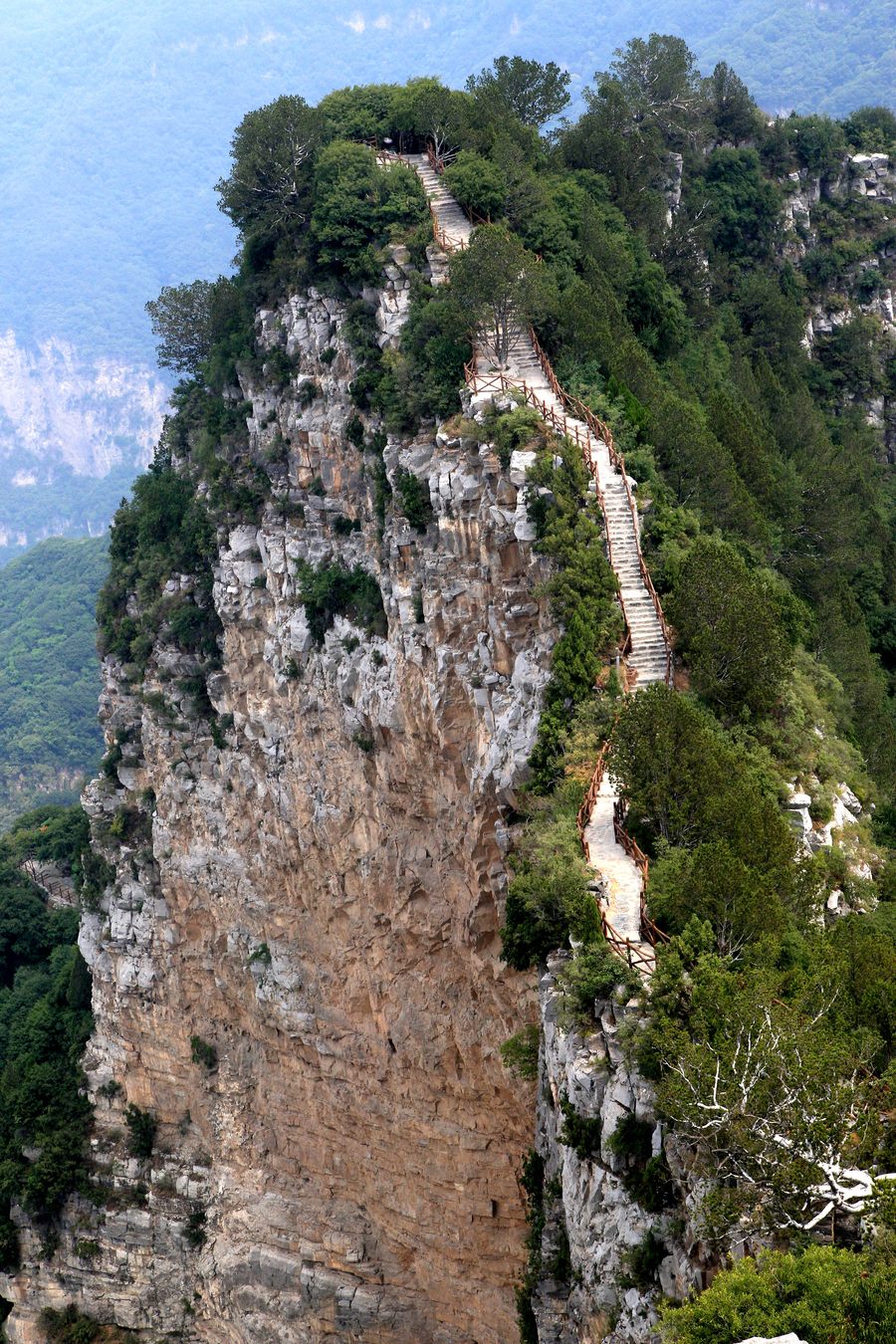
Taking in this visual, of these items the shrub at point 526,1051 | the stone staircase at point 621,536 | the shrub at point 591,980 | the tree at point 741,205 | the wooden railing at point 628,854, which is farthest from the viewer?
the tree at point 741,205

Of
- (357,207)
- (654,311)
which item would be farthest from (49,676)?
(357,207)

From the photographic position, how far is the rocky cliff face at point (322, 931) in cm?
3388

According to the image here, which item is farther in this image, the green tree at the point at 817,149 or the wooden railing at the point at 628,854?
the green tree at the point at 817,149

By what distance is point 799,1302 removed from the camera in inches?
602

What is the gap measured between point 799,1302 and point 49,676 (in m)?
113

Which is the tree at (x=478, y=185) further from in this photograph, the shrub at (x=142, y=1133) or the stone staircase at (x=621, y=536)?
the shrub at (x=142, y=1133)

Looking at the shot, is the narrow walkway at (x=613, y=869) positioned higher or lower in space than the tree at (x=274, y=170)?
lower

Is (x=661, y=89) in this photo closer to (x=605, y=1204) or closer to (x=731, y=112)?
(x=731, y=112)

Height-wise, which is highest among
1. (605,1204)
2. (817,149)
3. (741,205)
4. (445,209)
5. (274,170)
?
(817,149)

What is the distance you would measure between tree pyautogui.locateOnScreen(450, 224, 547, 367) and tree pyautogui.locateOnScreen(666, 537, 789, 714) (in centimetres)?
1021

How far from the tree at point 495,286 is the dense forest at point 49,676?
76057mm

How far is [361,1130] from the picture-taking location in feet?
137

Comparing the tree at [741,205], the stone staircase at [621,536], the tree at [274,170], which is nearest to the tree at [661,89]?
the tree at [741,205]

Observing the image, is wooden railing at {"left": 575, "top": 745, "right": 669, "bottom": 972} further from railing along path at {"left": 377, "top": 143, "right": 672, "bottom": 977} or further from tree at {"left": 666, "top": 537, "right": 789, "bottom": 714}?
tree at {"left": 666, "top": 537, "right": 789, "bottom": 714}
